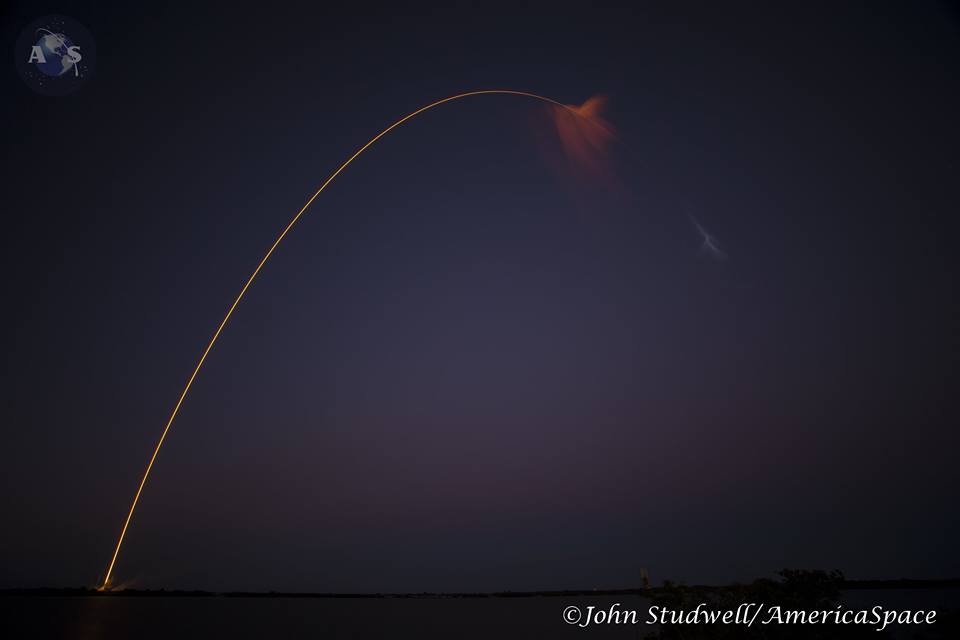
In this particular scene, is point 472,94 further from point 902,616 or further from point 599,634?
point 599,634

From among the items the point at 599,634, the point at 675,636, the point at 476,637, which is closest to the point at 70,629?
the point at 476,637

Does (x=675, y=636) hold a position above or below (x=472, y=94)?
below

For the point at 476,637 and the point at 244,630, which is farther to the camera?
the point at 244,630

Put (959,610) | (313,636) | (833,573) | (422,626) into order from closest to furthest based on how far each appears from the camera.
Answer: (959,610) < (833,573) < (313,636) < (422,626)

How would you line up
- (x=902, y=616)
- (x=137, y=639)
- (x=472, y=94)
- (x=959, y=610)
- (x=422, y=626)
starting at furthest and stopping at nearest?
(x=422, y=626) < (x=137, y=639) < (x=472, y=94) < (x=902, y=616) < (x=959, y=610)

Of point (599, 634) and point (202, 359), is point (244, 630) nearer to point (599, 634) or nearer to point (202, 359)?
point (599, 634)

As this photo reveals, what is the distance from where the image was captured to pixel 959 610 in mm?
11930

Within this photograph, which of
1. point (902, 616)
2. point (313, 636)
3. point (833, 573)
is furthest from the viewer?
point (313, 636)

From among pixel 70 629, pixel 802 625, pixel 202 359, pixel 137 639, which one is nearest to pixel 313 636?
pixel 137 639

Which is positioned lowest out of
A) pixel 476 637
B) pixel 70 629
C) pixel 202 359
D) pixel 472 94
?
pixel 70 629

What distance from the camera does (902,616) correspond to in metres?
19.3

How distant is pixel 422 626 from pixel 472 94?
99.1 meters

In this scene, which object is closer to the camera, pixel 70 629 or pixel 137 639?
pixel 137 639

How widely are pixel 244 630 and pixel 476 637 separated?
36.4m
